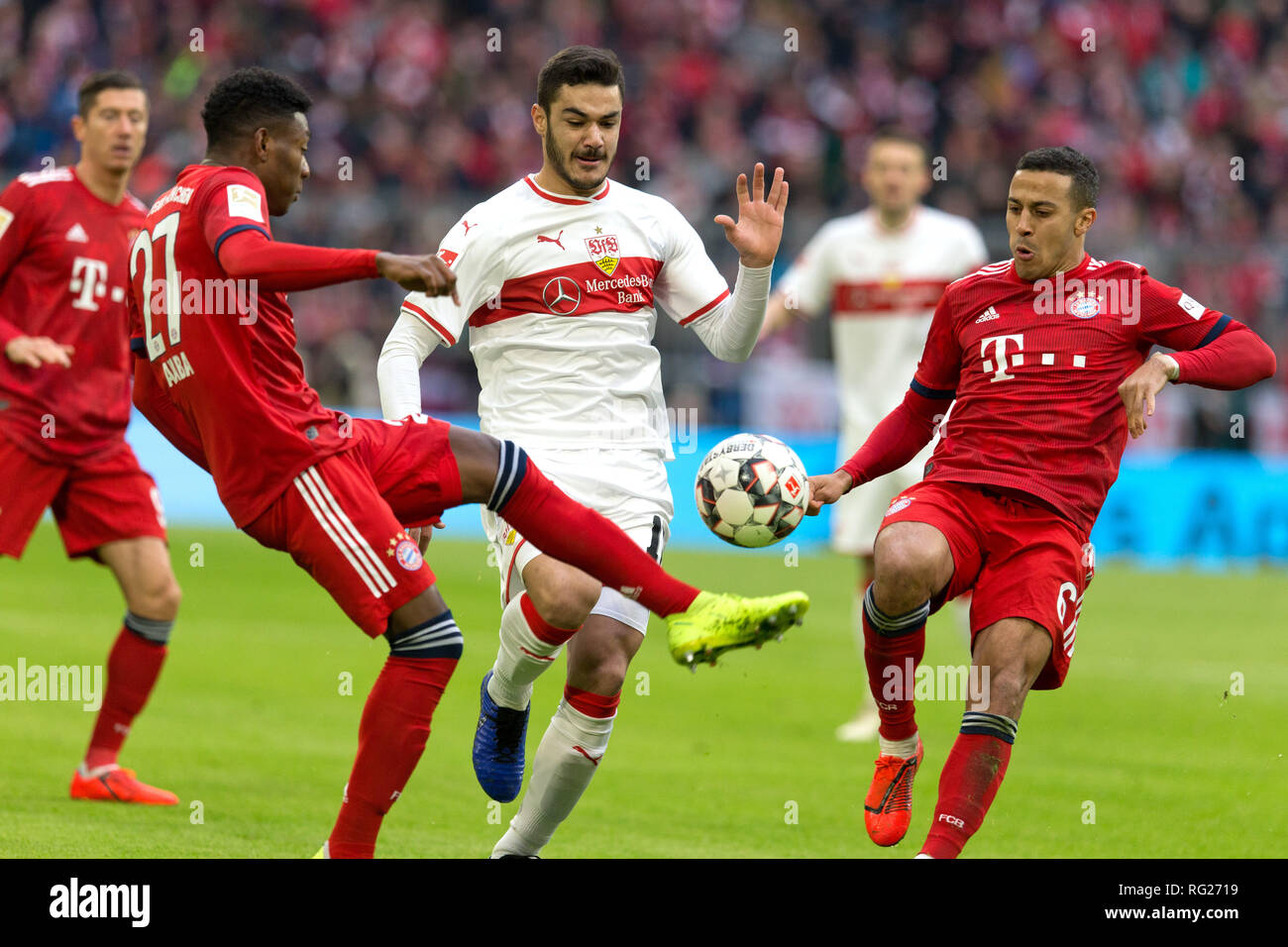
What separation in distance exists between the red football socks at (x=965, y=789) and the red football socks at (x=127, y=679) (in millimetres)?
3528

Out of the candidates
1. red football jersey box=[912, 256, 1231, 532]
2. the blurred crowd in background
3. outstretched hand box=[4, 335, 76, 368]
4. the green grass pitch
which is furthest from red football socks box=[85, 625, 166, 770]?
the blurred crowd in background

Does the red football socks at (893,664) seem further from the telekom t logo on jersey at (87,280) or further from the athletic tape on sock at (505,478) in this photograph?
the telekom t logo on jersey at (87,280)

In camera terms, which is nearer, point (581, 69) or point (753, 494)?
point (753, 494)

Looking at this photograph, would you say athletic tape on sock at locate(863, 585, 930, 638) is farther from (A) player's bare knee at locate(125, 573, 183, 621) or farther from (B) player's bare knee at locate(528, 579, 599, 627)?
(A) player's bare knee at locate(125, 573, 183, 621)

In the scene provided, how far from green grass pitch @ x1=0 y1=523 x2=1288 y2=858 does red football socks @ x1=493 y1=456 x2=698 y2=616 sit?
1.35 metres

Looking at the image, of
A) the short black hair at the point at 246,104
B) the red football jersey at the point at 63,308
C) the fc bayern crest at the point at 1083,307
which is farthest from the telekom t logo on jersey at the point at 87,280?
the fc bayern crest at the point at 1083,307

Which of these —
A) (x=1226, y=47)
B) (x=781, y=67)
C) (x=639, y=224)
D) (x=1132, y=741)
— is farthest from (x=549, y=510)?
(x=1226, y=47)

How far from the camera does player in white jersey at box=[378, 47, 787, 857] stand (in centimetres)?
573

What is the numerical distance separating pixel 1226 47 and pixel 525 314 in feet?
58.8

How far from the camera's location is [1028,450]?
18.2 feet

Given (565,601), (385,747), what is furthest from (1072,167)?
(385,747)

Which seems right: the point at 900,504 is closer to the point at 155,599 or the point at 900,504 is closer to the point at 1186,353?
the point at 1186,353

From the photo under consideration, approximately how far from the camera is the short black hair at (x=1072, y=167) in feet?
18.4

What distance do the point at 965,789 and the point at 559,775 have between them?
4.52ft
